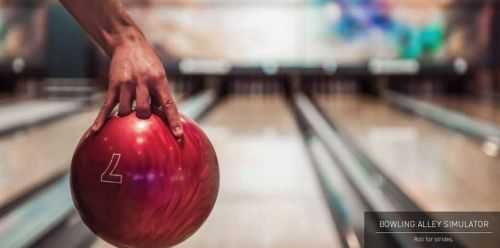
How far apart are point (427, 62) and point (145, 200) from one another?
5.72 metres

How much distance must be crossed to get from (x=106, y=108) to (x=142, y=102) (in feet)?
0.29

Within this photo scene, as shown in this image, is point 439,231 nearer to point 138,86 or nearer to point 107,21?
point 138,86

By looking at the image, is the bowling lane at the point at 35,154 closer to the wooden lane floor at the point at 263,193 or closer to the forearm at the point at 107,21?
the wooden lane floor at the point at 263,193

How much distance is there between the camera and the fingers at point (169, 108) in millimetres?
1646

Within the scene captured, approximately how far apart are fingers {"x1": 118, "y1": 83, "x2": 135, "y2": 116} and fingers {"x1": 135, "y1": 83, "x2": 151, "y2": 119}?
0.02 meters

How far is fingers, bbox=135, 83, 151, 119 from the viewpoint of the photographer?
1.62m

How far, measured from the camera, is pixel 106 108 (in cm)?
167

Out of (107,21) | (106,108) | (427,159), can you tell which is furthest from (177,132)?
(427,159)

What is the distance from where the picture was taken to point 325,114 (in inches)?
230

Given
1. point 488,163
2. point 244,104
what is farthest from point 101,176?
point 244,104

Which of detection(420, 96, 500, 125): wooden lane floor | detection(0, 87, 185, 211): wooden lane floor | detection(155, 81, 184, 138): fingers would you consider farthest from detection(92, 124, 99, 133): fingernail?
detection(420, 96, 500, 125): wooden lane floor

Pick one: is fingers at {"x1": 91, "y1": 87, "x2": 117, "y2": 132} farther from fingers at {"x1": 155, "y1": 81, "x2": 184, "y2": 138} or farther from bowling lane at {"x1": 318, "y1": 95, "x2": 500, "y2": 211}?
bowling lane at {"x1": 318, "y1": 95, "x2": 500, "y2": 211}

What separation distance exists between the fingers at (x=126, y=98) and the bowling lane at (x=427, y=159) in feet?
5.16

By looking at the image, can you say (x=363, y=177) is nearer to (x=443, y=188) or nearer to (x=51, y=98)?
(x=443, y=188)
